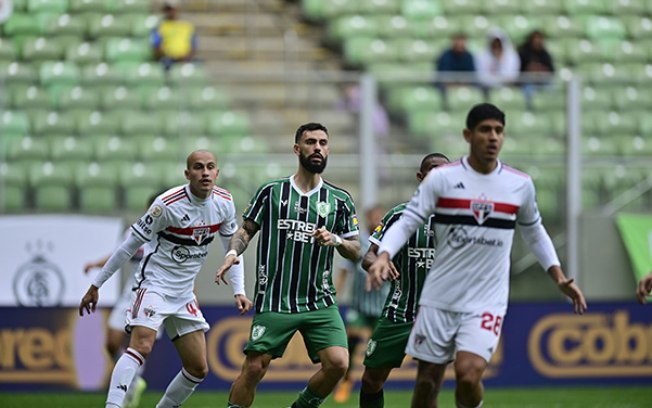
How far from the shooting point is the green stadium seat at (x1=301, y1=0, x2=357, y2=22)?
72.2ft

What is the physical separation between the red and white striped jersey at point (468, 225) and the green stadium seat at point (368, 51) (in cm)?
1235

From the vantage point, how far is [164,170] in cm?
1744

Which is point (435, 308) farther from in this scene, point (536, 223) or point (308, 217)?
point (308, 217)

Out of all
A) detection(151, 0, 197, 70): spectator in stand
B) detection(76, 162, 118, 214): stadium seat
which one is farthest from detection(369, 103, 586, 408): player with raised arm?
detection(151, 0, 197, 70): spectator in stand

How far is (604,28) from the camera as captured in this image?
22391 mm

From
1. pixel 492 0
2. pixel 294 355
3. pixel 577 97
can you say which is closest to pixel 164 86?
pixel 294 355

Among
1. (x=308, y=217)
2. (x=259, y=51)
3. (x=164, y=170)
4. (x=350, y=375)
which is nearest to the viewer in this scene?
(x=308, y=217)

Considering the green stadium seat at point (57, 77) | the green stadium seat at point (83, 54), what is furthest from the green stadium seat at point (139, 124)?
the green stadium seat at point (83, 54)

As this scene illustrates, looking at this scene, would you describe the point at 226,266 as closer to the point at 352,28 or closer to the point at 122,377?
the point at 122,377

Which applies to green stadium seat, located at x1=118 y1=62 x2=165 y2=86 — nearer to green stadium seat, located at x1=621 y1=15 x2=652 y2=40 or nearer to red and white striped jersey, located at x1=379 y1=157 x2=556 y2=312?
green stadium seat, located at x1=621 y1=15 x2=652 y2=40

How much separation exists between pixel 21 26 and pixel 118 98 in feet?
12.6

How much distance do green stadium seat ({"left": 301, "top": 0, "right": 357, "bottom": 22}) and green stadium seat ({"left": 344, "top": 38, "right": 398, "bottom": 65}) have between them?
2.61 ft

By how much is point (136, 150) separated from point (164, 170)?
57 cm

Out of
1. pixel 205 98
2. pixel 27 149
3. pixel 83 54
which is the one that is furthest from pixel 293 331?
pixel 83 54
